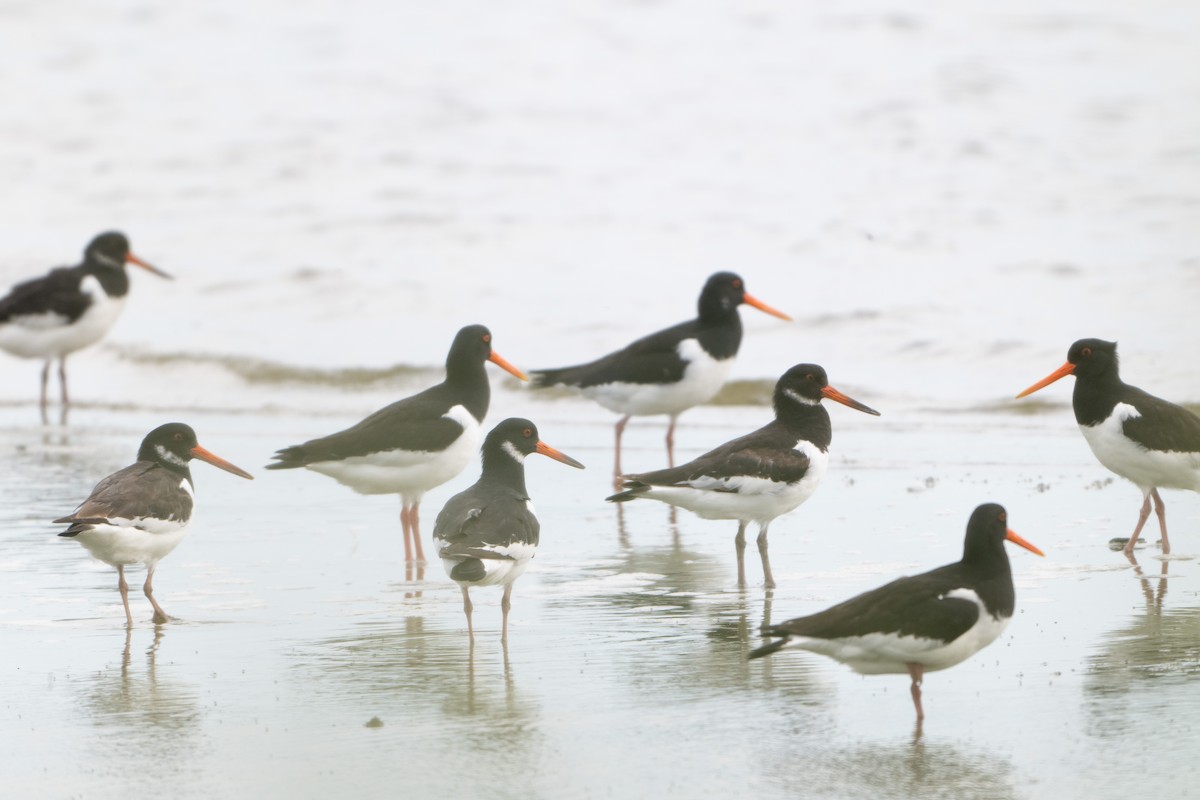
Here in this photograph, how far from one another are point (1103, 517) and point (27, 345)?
9.20 m

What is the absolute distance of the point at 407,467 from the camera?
806 cm

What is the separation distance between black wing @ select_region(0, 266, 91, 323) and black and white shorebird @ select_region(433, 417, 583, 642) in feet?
25.5

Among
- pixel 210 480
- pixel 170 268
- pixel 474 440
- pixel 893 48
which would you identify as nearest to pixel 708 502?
pixel 474 440

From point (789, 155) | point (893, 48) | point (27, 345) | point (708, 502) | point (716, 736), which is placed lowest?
point (716, 736)

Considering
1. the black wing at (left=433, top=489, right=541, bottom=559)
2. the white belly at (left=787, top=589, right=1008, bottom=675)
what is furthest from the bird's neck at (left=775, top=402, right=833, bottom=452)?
the white belly at (left=787, top=589, right=1008, bottom=675)

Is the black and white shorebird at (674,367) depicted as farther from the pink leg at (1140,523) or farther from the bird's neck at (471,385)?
the pink leg at (1140,523)

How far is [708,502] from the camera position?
7168mm

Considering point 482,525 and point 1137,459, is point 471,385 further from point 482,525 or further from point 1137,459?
point 1137,459

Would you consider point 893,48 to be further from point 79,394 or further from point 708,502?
point 708,502

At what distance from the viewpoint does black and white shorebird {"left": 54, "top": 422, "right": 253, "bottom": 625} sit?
6250mm

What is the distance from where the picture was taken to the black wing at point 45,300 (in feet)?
44.6

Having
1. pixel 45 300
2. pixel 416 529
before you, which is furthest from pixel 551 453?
pixel 45 300

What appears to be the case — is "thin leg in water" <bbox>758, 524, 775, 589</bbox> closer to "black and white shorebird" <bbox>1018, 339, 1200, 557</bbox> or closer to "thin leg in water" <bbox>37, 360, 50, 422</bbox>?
"black and white shorebird" <bbox>1018, 339, 1200, 557</bbox>

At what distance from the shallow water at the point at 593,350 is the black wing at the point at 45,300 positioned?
864 mm
